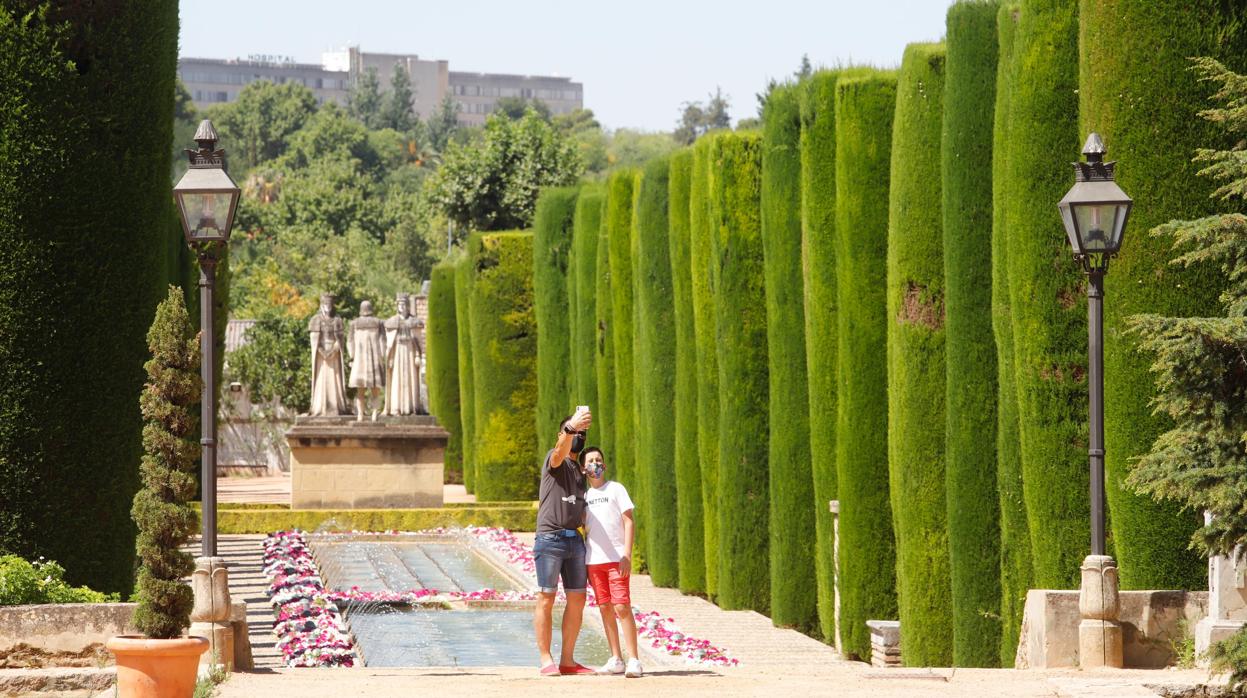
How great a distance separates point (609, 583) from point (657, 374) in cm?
1186

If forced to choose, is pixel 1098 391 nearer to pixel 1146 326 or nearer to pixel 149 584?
pixel 1146 326

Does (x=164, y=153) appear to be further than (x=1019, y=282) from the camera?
Yes

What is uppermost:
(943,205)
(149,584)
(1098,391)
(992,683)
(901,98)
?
(901,98)

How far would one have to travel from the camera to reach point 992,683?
10.5m

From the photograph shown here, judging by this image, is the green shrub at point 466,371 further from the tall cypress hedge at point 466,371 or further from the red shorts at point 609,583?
the red shorts at point 609,583

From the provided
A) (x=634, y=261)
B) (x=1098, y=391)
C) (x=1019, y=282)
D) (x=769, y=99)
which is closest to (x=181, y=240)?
(x=634, y=261)

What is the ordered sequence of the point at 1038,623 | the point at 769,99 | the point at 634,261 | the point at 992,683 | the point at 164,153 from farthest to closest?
the point at 634,261 → the point at 769,99 → the point at 164,153 → the point at 1038,623 → the point at 992,683

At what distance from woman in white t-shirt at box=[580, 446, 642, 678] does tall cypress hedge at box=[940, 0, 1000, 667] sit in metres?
3.89

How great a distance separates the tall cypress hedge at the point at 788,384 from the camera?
18375 mm

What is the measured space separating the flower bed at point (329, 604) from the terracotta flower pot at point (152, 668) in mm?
4583

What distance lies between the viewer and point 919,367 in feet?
49.4

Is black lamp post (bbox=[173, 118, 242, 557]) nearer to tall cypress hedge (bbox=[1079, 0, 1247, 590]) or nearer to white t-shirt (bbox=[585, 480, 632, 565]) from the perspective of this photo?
white t-shirt (bbox=[585, 480, 632, 565])

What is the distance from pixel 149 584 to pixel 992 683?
487cm

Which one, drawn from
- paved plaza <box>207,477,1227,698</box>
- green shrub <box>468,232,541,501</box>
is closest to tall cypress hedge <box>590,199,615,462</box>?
green shrub <box>468,232,541,501</box>
